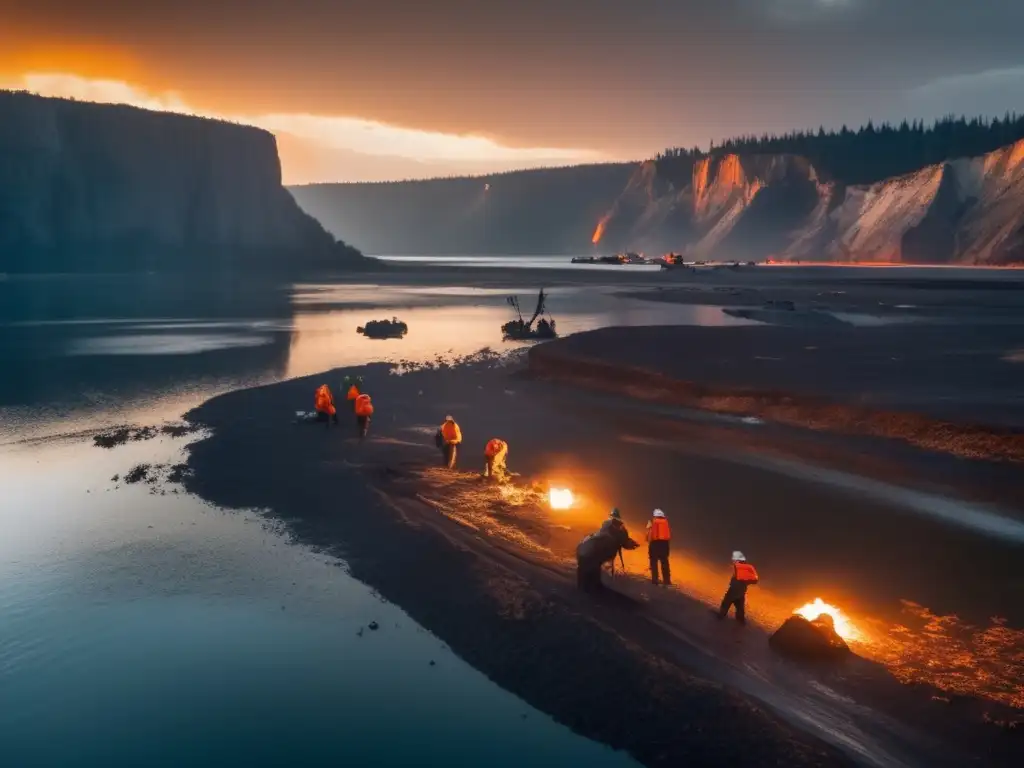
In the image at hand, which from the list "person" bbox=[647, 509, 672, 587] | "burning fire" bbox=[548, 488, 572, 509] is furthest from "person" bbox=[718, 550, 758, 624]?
"burning fire" bbox=[548, 488, 572, 509]

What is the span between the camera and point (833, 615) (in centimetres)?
1237

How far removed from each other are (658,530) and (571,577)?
5.34 ft

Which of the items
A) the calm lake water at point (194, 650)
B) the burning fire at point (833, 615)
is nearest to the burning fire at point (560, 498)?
the calm lake water at point (194, 650)

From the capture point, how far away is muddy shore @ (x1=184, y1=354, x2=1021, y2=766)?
9523 millimetres

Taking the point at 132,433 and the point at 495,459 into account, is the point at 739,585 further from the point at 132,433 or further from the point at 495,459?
the point at 132,433

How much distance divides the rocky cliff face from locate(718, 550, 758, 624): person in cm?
11933

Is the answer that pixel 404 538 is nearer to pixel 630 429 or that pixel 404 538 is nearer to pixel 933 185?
pixel 630 429

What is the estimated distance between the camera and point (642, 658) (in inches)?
431

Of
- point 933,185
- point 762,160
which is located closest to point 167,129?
point 762,160

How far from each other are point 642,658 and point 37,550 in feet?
37.7

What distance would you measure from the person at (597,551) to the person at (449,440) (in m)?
8.04

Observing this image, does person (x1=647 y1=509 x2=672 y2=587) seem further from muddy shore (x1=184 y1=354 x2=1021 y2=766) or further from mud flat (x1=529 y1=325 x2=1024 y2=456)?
mud flat (x1=529 y1=325 x2=1024 y2=456)

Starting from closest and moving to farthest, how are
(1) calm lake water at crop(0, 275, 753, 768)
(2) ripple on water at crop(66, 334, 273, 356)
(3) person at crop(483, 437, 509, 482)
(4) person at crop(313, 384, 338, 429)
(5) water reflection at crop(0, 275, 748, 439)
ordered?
(1) calm lake water at crop(0, 275, 753, 768), (3) person at crop(483, 437, 509, 482), (4) person at crop(313, 384, 338, 429), (5) water reflection at crop(0, 275, 748, 439), (2) ripple on water at crop(66, 334, 273, 356)

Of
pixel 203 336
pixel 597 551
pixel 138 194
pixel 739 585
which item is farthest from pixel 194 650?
pixel 138 194
